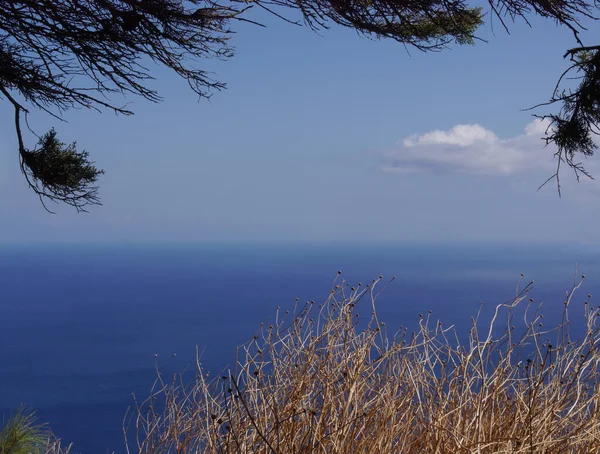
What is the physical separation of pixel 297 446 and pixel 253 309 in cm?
4753

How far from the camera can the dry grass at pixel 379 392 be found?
203 cm

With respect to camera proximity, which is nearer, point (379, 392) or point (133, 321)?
point (379, 392)

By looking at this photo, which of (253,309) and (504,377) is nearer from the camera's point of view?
(504,377)

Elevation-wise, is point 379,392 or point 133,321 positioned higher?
point 379,392

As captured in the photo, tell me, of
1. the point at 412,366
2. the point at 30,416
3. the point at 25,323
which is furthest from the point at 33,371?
the point at 412,366

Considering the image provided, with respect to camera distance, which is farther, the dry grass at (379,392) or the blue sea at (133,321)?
the blue sea at (133,321)

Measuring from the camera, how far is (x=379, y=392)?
2193 millimetres

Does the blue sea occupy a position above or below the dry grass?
below

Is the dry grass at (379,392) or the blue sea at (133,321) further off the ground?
the dry grass at (379,392)

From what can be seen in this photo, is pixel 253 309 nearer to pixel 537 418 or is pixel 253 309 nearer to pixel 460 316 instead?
pixel 460 316

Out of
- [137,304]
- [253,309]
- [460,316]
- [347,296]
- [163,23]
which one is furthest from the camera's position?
[137,304]

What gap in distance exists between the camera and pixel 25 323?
51.8 metres

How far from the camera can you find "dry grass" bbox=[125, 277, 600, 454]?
2.03m

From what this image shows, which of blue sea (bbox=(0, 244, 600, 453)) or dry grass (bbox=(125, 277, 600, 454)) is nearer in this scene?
dry grass (bbox=(125, 277, 600, 454))
